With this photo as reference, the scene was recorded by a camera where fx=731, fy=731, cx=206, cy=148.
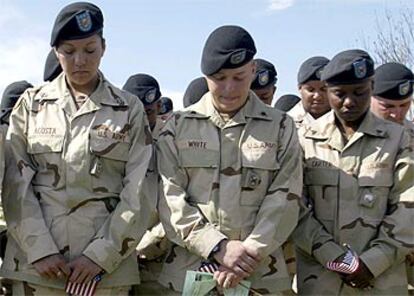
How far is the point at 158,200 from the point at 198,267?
0.43 metres

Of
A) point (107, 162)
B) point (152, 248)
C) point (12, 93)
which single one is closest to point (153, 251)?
point (152, 248)

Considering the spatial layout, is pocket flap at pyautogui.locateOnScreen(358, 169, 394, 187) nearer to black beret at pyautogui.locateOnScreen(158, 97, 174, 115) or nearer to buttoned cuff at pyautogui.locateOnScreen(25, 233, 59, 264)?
buttoned cuff at pyautogui.locateOnScreen(25, 233, 59, 264)

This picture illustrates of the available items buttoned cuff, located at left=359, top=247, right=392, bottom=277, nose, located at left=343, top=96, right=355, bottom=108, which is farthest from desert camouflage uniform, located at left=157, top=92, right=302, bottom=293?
buttoned cuff, located at left=359, top=247, right=392, bottom=277

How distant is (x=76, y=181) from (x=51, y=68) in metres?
1.51

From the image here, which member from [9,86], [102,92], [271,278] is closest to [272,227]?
[271,278]

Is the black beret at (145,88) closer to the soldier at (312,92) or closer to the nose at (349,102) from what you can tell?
the soldier at (312,92)

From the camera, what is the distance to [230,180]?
3.92 m

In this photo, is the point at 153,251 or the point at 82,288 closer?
the point at 82,288

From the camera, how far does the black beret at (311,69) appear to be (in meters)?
5.84

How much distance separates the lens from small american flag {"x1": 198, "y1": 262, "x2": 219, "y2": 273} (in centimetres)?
385

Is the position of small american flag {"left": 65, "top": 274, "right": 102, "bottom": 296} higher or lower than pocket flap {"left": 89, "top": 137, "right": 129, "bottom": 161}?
lower

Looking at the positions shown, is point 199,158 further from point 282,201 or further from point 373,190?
point 373,190

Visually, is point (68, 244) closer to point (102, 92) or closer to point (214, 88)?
point (102, 92)

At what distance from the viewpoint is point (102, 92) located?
411cm
